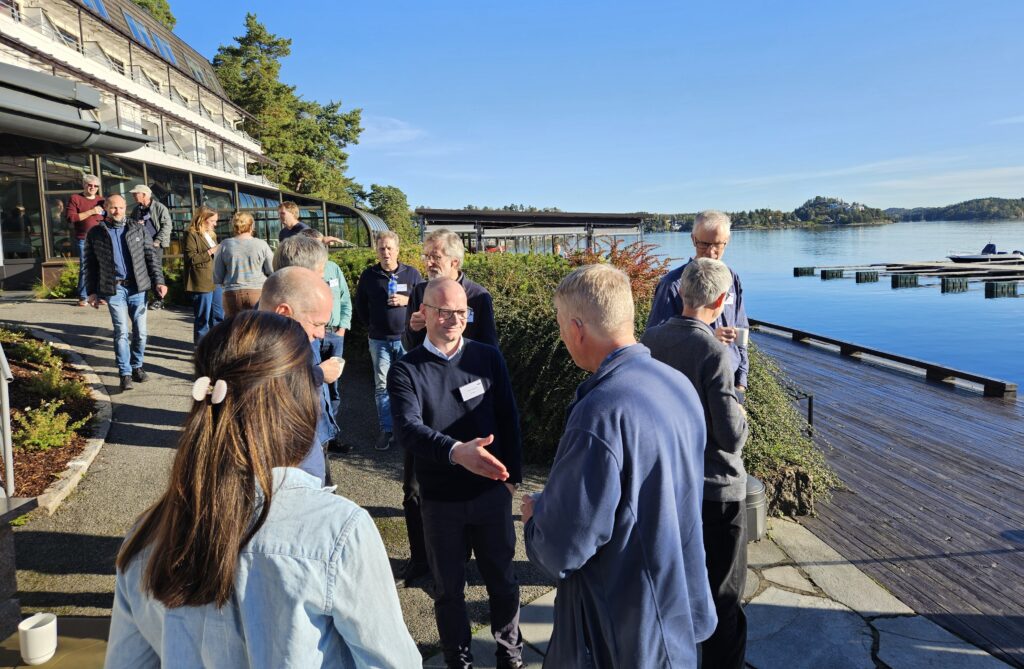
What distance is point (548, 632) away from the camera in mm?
3486

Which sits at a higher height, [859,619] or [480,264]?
[480,264]

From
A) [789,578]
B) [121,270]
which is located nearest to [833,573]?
[789,578]

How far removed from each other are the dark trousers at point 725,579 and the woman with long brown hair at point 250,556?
1.93m

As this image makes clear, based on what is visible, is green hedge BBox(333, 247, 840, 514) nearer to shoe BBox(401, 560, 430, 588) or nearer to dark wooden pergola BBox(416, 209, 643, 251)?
shoe BBox(401, 560, 430, 588)

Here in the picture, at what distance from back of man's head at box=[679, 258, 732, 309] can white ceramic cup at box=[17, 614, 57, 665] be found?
3.29 metres

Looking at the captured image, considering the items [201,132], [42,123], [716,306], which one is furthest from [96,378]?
[201,132]

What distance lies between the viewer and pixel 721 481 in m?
2.85

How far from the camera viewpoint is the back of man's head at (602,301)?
6.67ft

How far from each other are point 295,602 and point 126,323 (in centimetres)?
695

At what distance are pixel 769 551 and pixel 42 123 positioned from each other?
194 inches

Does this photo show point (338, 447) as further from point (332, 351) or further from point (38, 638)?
point (38, 638)

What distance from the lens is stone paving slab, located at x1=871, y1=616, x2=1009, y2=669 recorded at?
3.21 meters

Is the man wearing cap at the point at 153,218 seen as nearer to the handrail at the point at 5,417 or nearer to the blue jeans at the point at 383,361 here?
the blue jeans at the point at 383,361

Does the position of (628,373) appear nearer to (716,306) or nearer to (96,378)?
(716,306)
